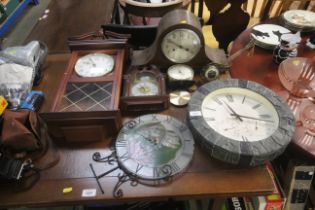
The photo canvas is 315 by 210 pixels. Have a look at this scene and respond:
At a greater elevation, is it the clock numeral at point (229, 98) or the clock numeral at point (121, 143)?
the clock numeral at point (229, 98)

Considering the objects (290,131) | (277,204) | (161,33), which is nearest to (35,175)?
(161,33)

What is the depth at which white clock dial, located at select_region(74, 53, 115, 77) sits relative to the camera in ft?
4.07

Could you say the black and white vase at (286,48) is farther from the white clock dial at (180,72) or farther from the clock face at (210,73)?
the white clock dial at (180,72)

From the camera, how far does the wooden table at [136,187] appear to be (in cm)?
99

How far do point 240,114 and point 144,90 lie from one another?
1.51ft

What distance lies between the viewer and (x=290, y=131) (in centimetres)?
104

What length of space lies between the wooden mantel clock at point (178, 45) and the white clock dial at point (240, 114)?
26 centimetres

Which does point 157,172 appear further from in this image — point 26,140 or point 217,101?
point 26,140

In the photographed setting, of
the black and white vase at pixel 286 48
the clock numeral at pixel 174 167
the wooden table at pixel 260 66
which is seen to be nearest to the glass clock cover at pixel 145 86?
the clock numeral at pixel 174 167

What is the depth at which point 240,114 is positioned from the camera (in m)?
1.14

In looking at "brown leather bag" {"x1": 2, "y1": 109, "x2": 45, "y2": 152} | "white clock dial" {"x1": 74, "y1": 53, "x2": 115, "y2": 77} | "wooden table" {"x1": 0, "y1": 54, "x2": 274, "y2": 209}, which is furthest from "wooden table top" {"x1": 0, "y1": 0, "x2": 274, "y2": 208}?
"white clock dial" {"x1": 74, "y1": 53, "x2": 115, "y2": 77}

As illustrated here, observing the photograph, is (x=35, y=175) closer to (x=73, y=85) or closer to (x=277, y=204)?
(x=73, y=85)

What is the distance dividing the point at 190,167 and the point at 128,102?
1.32ft

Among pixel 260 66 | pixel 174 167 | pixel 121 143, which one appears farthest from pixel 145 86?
pixel 260 66
